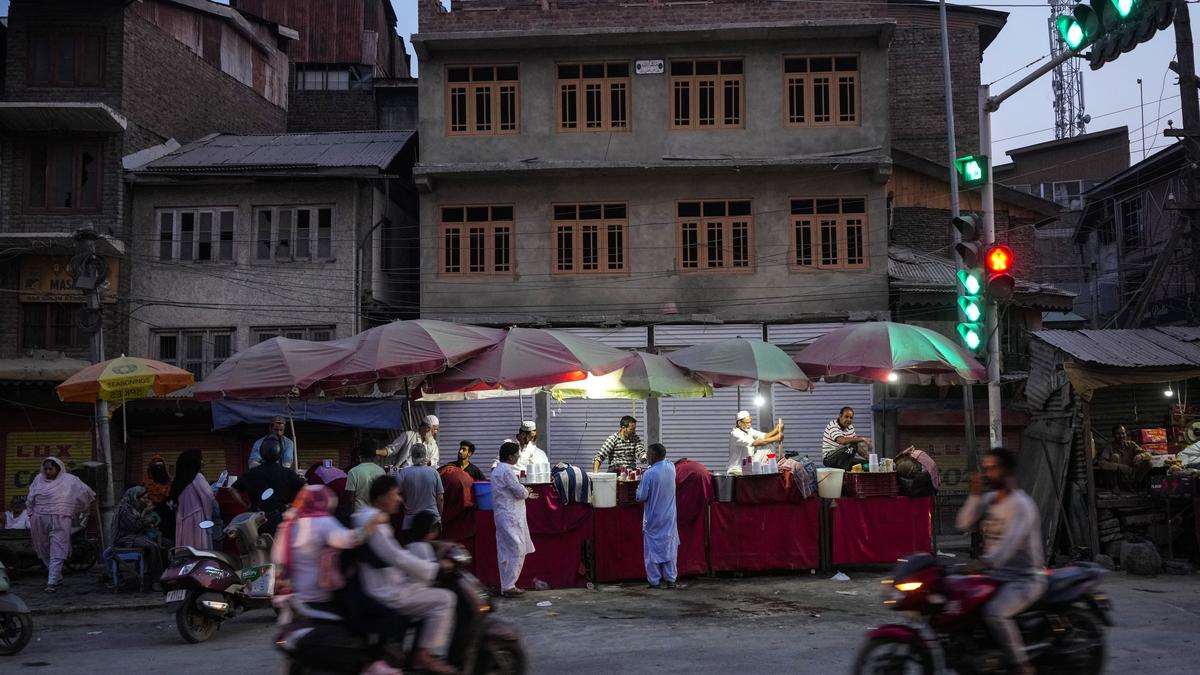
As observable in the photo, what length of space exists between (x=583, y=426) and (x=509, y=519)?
32.0 ft

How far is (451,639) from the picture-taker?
6887mm

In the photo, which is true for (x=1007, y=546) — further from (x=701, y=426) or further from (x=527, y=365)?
(x=701, y=426)

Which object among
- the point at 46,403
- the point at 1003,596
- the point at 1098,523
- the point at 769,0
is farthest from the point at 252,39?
the point at 1003,596

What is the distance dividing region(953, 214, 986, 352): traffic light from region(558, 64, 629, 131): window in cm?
1162

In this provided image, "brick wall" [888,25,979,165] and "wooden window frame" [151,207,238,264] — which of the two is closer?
"wooden window frame" [151,207,238,264]

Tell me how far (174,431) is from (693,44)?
45.6ft

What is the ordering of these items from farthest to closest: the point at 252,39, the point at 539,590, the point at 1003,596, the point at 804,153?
1. the point at 252,39
2. the point at 804,153
3. the point at 539,590
4. the point at 1003,596

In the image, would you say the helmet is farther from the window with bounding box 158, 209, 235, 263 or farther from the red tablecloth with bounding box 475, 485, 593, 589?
the window with bounding box 158, 209, 235, 263

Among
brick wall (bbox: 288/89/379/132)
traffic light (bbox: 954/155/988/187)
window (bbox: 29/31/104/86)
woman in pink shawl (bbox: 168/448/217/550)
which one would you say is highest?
brick wall (bbox: 288/89/379/132)

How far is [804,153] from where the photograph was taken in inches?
890

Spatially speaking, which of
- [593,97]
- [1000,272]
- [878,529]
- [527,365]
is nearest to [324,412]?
[593,97]

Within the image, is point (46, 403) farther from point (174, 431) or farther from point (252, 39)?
point (252, 39)

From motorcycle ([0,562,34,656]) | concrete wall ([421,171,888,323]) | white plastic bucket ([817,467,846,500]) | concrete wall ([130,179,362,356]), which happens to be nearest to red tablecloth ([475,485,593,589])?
white plastic bucket ([817,467,846,500])

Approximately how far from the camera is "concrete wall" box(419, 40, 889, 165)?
2270cm
